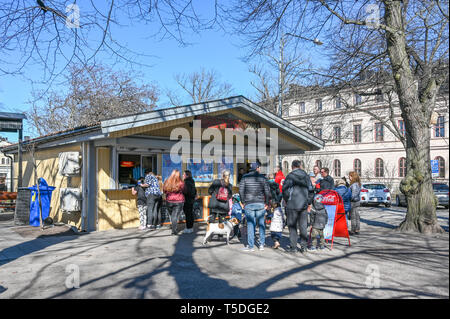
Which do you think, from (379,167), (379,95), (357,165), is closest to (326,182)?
(379,95)

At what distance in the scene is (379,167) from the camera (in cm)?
4703

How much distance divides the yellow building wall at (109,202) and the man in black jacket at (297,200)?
5522mm

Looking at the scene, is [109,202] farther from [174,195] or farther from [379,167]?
[379,167]

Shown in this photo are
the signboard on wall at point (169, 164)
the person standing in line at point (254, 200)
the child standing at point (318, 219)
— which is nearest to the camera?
the child standing at point (318, 219)

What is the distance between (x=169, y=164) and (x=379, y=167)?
40.4 metres

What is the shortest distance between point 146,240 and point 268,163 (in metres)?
7.69

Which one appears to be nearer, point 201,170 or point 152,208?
point 152,208

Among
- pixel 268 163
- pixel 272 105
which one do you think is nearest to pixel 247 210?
pixel 268 163

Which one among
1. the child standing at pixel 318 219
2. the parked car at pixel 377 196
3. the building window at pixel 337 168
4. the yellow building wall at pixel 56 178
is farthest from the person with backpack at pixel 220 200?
the building window at pixel 337 168

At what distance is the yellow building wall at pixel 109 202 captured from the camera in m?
10.8

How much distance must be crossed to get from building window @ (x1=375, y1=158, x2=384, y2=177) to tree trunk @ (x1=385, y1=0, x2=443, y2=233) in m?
38.8

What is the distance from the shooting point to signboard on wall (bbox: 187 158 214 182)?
43.3 ft

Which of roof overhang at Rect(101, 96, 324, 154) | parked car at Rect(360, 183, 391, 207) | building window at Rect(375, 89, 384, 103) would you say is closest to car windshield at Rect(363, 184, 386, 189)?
parked car at Rect(360, 183, 391, 207)

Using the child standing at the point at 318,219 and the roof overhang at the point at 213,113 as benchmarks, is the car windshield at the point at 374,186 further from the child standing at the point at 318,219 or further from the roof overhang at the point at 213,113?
the child standing at the point at 318,219
